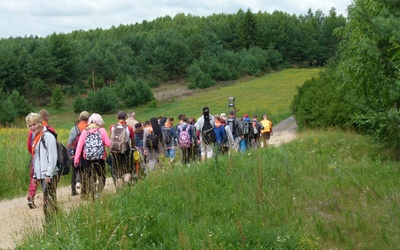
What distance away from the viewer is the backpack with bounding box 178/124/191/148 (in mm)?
12766

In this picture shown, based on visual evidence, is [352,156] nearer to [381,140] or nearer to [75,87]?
[381,140]

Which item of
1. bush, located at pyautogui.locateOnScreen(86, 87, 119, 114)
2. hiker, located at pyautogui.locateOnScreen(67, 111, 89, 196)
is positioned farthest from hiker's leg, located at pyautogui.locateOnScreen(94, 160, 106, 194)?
bush, located at pyautogui.locateOnScreen(86, 87, 119, 114)

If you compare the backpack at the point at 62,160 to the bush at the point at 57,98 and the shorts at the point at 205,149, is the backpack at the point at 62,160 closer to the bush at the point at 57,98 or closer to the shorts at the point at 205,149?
the shorts at the point at 205,149

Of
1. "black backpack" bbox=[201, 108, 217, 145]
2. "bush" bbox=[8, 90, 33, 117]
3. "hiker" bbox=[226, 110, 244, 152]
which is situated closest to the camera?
"black backpack" bbox=[201, 108, 217, 145]

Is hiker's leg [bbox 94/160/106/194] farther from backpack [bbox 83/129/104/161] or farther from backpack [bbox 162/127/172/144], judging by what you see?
backpack [bbox 162/127/172/144]

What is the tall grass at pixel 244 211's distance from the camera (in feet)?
22.2

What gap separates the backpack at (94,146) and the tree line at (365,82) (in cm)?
468

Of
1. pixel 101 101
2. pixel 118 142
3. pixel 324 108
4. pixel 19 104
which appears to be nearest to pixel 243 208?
pixel 118 142

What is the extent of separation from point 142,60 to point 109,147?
8451 centimetres

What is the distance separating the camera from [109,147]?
9789 millimetres

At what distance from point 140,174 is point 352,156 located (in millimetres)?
6254

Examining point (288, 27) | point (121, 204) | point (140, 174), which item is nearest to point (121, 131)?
point (140, 174)

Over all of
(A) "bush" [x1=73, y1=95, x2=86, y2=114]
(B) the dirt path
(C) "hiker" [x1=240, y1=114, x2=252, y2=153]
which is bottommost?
(A) "bush" [x1=73, y1=95, x2=86, y2=114]

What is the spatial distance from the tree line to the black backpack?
4158 mm
